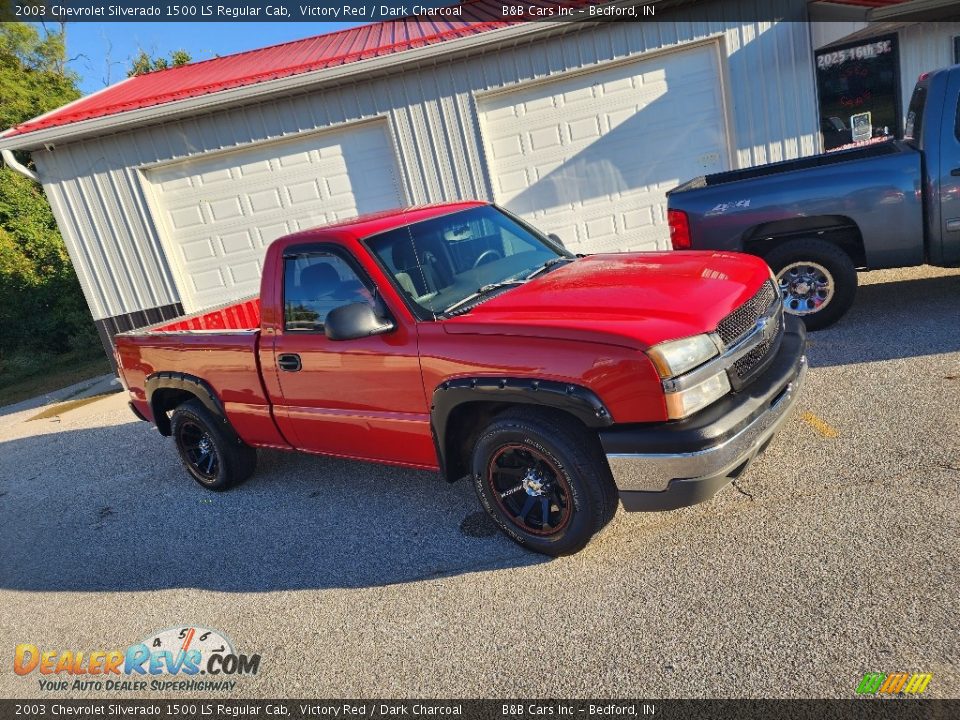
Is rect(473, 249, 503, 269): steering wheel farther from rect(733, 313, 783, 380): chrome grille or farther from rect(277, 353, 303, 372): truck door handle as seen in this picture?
rect(733, 313, 783, 380): chrome grille

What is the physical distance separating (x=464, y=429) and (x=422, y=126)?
664cm

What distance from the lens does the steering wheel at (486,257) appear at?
13.4 ft

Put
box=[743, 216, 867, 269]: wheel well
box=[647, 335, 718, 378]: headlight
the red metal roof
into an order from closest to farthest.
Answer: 1. box=[647, 335, 718, 378]: headlight
2. box=[743, 216, 867, 269]: wheel well
3. the red metal roof

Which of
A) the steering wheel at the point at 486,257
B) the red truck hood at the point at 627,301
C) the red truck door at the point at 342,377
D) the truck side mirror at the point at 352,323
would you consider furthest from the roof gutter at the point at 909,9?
the truck side mirror at the point at 352,323

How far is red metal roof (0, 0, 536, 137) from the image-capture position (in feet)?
29.8

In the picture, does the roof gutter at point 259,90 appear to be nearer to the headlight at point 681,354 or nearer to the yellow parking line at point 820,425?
the yellow parking line at point 820,425

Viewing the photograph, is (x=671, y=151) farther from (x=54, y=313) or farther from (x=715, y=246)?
(x=54, y=313)

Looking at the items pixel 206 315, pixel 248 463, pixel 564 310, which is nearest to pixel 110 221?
pixel 206 315

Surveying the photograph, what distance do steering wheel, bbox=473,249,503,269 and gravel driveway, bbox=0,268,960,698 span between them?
153 centimetres

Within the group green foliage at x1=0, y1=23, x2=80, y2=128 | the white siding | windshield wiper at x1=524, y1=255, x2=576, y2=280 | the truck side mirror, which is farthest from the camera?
green foliage at x1=0, y1=23, x2=80, y2=128

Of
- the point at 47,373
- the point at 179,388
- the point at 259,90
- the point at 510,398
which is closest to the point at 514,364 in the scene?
the point at 510,398

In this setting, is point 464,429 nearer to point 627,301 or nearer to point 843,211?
point 627,301

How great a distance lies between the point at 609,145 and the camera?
29.8 ft

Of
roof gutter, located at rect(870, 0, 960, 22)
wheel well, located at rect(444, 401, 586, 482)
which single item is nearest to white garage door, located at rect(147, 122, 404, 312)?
roof gutter, located at rect(870, 0, 960, 22)
